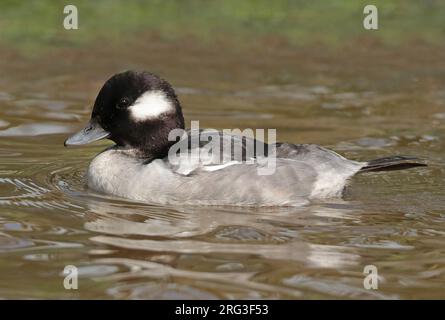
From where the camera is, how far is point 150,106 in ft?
28.1

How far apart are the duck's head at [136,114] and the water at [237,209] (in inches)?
22.5

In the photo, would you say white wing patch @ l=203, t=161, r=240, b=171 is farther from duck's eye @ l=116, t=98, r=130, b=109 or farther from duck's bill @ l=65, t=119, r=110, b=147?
duck's bill @ l=65, t=119, r=110, b=147

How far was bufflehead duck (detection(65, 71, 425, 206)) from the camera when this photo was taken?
830cm

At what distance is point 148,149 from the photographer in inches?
345

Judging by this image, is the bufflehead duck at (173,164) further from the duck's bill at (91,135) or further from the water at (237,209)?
the water at (237,209)

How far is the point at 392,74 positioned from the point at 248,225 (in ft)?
21.2

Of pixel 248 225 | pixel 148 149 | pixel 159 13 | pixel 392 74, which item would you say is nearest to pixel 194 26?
pixel 159 13

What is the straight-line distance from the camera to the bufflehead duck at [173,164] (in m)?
8.30

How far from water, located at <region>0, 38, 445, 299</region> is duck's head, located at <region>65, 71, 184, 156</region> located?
0.57m

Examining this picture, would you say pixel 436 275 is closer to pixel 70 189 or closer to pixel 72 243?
pixel 72 243

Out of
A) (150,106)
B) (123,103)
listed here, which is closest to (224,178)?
(150,106)

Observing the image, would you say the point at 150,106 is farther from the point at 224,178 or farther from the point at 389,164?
the point at 389,164

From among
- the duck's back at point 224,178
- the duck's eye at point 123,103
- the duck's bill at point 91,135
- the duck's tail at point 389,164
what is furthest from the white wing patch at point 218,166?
the duck's tail at point 389,164
